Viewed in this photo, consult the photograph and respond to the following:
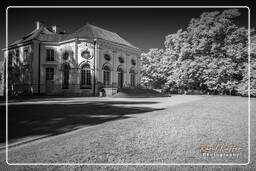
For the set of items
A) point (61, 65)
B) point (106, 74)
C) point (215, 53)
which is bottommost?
point (106, 74)

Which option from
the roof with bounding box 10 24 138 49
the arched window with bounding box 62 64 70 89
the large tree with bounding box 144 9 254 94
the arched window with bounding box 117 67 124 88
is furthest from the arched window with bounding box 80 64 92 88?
the large tree with bounding box 144 9 254 94

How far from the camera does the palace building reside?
23391 mm

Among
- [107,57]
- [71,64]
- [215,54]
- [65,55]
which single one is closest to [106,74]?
[107,57]

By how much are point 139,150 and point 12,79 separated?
32.6 metres

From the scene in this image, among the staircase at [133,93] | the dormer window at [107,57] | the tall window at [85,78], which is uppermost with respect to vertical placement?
the dormer window at [107,57]

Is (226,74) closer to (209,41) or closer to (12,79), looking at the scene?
(209,41)

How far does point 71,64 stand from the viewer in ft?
78.0

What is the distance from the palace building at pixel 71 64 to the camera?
23.4 m

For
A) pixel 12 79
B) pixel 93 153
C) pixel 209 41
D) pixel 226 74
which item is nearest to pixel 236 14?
pixel 209 41

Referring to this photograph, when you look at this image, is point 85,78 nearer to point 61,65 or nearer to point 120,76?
point 61,65

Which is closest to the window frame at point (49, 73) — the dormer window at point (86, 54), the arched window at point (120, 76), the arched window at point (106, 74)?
the dormer window at point (86, 54)

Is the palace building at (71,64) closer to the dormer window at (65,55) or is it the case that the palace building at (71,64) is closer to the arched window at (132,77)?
the dormer window at (65,55)

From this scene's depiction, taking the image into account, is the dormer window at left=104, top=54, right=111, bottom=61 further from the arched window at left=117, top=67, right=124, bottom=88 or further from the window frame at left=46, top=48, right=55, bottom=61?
the window frame at left=46, top=48, right=55, bottom=61

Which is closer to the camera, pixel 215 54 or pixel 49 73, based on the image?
pixel 215 54
